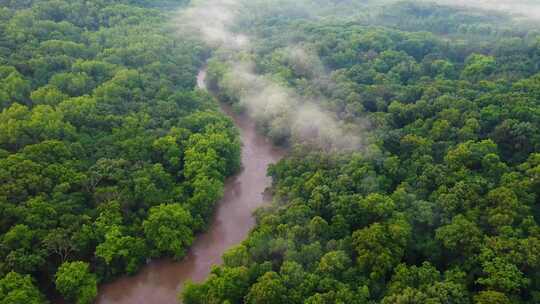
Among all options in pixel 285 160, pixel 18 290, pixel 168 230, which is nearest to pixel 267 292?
pixel 168 230

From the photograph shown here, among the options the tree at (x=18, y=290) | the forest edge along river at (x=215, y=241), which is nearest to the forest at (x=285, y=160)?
the tree at (x=18, y=290)

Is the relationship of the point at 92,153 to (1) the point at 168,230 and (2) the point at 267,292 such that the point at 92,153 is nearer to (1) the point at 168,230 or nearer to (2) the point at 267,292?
(1) the point at 168,230

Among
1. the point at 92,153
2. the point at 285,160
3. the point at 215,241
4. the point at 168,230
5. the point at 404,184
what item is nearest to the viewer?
the point at 168,230

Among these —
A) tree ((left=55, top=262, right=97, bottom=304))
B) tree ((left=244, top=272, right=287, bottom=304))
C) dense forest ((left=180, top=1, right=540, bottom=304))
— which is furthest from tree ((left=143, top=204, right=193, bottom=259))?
tree ((left=244, top=272, right=287, bottom=304))

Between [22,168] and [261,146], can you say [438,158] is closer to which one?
[261,146]

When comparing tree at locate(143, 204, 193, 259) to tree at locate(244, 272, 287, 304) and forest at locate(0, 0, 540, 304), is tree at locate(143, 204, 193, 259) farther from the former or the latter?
tree at locate(244, 272, 287, 304)

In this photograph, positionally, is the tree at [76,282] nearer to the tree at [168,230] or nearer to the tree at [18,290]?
the tree at [18,290]

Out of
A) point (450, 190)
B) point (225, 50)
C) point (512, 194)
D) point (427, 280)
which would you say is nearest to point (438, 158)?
point (450, 190)
